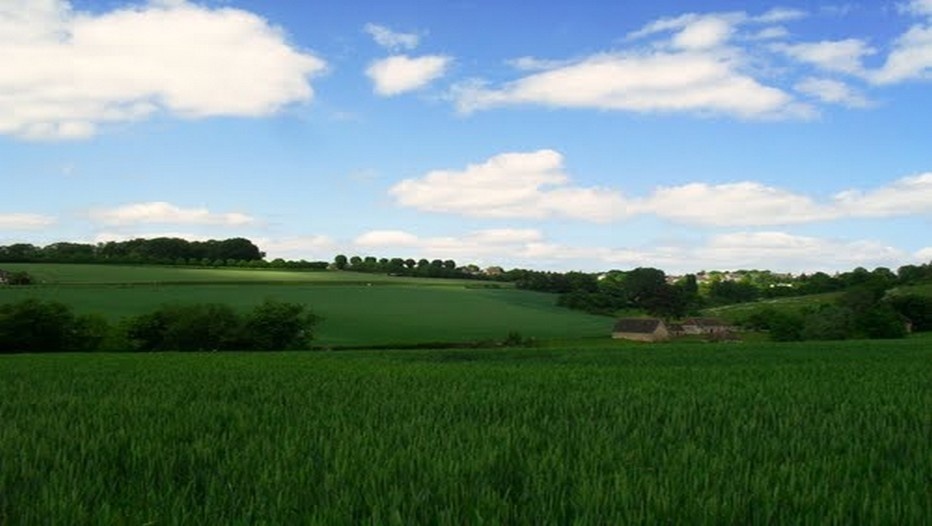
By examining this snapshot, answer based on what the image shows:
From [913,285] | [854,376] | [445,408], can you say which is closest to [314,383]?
[445,408]

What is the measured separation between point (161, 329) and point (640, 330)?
54.3 meters

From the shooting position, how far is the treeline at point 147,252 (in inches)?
4498

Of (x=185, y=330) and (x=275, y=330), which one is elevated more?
(x=275, y=330)

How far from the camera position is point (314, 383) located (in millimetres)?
15547

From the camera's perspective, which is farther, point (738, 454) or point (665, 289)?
point (665, 289)

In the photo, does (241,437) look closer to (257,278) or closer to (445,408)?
(445,408)

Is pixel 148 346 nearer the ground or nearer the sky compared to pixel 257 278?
nearer the ground

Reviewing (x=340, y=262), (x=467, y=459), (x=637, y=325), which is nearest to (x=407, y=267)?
(x=340, y=262)

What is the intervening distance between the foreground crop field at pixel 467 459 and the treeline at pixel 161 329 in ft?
209

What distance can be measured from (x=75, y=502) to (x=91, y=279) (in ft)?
340

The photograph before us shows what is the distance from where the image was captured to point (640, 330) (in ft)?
307

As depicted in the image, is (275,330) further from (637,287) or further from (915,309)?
(915,309)

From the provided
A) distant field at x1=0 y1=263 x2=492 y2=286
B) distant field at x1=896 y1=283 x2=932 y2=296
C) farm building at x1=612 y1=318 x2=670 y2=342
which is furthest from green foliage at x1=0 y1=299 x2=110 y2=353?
distant field at x1=896 y1=283 x2=932 y2=296

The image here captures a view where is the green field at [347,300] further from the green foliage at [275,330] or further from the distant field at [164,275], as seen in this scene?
the green foliage at [275,330]
